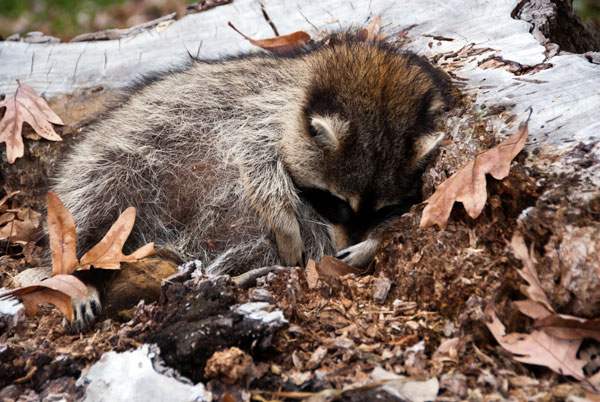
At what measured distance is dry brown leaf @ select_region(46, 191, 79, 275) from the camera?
104 inches

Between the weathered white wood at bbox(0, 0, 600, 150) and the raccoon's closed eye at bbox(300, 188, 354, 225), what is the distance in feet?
2.93

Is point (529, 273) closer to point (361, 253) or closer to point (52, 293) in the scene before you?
point (361, 253)

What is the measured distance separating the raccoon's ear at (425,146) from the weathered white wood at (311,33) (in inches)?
12.4

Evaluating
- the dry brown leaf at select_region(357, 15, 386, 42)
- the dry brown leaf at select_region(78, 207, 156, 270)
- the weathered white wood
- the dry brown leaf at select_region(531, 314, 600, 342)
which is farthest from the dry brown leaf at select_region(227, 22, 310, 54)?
the dry brown leaf at select_region(531, 314, 600, 342)

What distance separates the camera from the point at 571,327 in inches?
70.4

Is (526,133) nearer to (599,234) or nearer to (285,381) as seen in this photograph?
(599,234)

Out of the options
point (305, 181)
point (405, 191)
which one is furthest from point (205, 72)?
point (405, 191)

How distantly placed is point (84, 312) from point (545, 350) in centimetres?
198

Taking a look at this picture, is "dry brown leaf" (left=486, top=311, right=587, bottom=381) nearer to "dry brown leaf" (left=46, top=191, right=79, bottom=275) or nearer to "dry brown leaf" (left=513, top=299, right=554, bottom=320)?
"dry brown leaf" (left=513, top=299, right=554, bottom=320)

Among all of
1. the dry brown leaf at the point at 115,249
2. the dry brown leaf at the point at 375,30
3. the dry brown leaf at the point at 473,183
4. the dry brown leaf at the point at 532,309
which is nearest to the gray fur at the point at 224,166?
the dry brown leaf at the point at 115,249

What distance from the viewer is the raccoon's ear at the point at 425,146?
258 cm

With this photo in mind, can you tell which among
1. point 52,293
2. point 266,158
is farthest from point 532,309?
point 52,293

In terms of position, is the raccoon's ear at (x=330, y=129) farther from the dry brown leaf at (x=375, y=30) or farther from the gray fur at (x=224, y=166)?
the dry brown leaf at (x=375, y=30)

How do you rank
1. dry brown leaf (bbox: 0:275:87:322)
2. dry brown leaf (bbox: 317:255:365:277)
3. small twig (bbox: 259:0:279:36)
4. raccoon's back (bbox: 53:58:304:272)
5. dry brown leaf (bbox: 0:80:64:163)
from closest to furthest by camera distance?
dry brown leaf (bbox: 0:275:87:322)
dry brown leaf (bbox: 317:255:365:277)
raccoon's back (bbox: 53:58:304:272)
dry brown leaf (bbox: 0:80:64:163)
small twig (bbox: 259:0:279:36)
